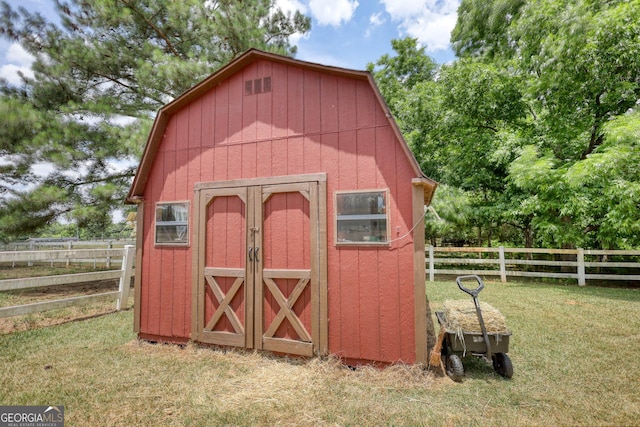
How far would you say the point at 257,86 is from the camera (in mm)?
4691

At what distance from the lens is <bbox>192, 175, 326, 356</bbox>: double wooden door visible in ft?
13.5

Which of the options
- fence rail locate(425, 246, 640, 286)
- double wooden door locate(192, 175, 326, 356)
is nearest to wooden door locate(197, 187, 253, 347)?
double wooden door locate(192, 175, 326, 356)

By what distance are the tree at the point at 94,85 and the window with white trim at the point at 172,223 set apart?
5.32 m

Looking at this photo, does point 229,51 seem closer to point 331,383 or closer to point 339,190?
point 339,190

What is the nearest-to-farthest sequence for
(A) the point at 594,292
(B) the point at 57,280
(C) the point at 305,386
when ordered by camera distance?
(C) the point at 305,386, (B) the point at 57,280, (A) the point at 594,292

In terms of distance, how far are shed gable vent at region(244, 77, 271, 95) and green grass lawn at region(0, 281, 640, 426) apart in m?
3.85

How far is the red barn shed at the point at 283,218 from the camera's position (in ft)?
12.6

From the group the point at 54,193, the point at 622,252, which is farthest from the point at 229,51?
the point at 622,252

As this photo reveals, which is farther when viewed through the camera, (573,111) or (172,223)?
(573,111)

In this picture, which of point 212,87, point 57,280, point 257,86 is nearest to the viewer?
point 257,86

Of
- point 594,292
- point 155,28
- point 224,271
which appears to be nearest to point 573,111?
point 594,292

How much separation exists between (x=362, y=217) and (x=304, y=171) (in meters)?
1.05

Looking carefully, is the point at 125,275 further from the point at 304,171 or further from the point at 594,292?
the point at 594,292

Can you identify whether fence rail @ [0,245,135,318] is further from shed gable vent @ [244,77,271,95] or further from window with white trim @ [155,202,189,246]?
shed gable vent @ [244,77,271,95]
